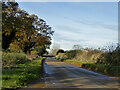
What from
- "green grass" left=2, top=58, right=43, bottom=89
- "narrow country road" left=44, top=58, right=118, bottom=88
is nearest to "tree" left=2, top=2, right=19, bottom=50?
"green grass" left=2, top=58, right=43, bottom=89

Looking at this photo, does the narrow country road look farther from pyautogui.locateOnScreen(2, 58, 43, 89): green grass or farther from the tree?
the tree

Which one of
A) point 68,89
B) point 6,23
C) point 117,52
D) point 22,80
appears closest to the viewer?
point 68,89

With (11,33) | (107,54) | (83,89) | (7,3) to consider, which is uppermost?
(7,3)

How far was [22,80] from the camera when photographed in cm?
1159

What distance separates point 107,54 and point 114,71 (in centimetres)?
818

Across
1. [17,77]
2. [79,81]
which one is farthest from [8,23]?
[79,81]

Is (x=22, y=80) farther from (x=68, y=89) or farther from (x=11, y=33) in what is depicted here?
(x=11, y=33)

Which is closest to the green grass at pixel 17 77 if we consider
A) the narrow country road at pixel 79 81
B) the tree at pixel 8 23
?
the narrow country road at pixel 79 81

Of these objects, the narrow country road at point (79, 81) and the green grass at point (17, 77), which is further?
the narrow country road at point (79, 81)

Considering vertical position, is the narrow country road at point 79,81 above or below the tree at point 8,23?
below

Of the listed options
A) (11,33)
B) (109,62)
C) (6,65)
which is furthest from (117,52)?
(11,33)

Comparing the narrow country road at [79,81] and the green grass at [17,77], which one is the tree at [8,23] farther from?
the narrow country road at [79,81]

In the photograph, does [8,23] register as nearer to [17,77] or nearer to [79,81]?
[17,77]

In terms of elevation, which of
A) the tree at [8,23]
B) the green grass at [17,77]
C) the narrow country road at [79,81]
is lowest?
the narrow country road at [79,81]
